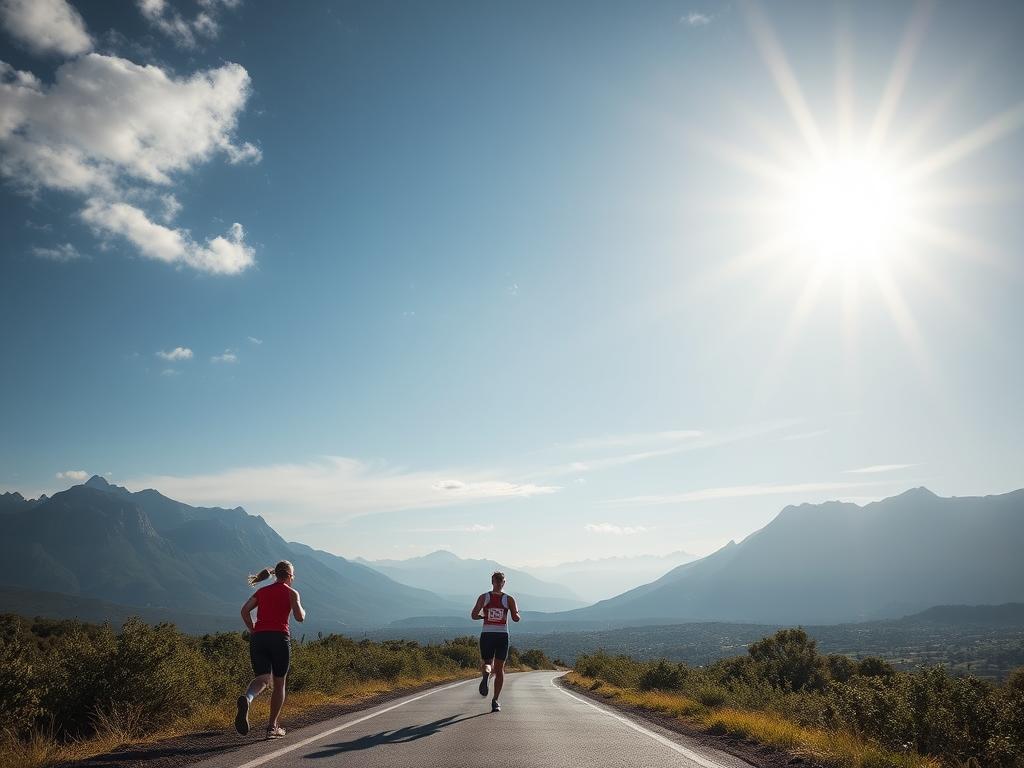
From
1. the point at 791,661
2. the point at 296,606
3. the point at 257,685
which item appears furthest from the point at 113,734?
the point at 791,661

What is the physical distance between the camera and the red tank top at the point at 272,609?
312 inches

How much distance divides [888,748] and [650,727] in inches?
151

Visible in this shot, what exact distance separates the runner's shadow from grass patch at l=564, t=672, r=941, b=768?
4501 millimetres

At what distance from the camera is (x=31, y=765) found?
6148 mm

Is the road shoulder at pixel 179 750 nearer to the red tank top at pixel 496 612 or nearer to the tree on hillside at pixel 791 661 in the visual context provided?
the red tank top at pixel 496 612

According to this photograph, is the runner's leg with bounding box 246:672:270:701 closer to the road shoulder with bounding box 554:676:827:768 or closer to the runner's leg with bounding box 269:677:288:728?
the runner's leg with bounding box 269:677:288:728

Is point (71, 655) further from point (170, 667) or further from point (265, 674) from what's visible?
point (265, 674)

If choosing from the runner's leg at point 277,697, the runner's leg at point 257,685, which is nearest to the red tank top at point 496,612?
the runner's leg at point 277,697

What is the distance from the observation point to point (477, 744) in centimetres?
787

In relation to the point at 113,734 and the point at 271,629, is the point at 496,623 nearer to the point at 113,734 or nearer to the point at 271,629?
the point at 271,629

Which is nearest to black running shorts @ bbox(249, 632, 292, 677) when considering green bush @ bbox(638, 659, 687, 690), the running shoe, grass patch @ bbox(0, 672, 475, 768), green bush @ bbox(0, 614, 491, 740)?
the running shoe

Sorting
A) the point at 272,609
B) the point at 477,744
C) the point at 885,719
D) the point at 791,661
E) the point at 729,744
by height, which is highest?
the point at 272,609

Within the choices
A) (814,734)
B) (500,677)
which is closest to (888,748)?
(814,734)

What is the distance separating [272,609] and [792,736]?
23.7 feet
